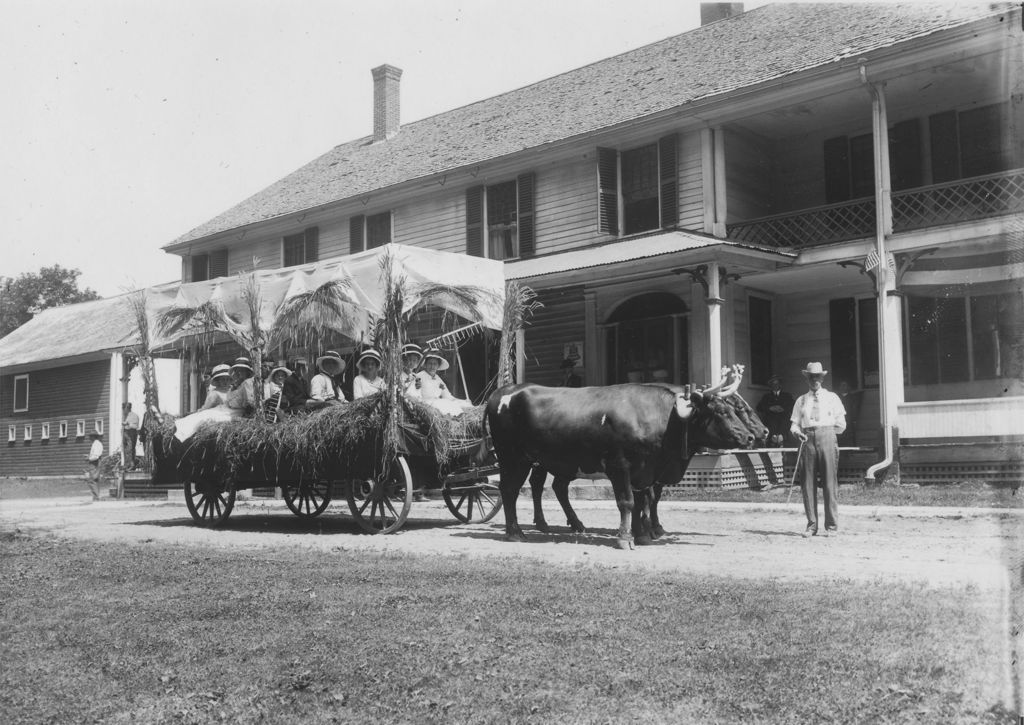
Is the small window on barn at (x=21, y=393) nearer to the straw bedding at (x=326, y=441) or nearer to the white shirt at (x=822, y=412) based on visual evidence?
the straw bedding at (x=326, y=441)

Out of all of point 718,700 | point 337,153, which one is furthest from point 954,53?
point 337,153

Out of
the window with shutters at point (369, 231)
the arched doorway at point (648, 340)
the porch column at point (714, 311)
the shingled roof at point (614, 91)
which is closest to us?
the porch column at point (714, 311)

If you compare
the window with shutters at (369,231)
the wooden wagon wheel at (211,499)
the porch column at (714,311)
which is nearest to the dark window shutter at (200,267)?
the window with shutters at (369,231)

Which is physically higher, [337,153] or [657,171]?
[337,153]

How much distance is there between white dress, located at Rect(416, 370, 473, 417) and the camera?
12384 mm

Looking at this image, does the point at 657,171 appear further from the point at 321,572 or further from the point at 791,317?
the point at 321,572

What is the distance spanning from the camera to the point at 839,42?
18.5 metres

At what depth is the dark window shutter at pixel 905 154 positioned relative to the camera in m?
18.9

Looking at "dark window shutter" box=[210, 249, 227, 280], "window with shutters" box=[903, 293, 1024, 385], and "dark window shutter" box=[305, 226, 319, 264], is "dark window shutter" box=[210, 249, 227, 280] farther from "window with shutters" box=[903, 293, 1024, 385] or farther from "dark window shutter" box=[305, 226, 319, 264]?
"window with shutters" box=[903, 293, 1024, 385]

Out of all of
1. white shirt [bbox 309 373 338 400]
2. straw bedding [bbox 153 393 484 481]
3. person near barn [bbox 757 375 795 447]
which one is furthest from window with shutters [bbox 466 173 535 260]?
straw bedding [bbox 153 393 484 481]

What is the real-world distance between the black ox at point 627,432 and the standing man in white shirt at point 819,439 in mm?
1314

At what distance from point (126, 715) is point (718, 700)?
8.37 ft

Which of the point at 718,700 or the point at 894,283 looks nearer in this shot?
the point at 718,700

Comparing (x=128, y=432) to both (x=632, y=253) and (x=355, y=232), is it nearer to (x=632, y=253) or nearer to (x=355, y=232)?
(x=355, y=232)
